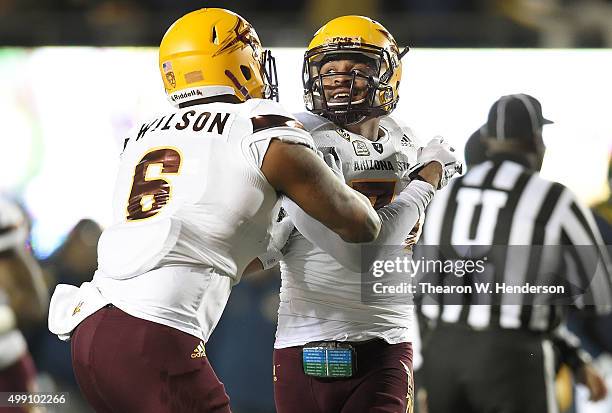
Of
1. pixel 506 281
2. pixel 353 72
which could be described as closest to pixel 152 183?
pixel 353 72

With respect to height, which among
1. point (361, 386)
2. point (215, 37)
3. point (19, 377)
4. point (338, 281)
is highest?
point (215, 37)

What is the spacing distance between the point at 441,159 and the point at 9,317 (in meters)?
1.60

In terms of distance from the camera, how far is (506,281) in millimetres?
2508

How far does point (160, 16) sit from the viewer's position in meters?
3.16

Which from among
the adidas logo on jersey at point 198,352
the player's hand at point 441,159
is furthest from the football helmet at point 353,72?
the adidas logo on jersey at point 198,352

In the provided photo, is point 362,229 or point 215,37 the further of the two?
point 215,37

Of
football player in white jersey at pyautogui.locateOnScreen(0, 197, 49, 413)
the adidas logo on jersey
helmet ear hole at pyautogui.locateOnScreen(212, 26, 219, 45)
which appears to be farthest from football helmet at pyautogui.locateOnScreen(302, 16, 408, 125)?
football player in white jersey at pyautogui.locateOnScreen(0, 197, 49, 413)

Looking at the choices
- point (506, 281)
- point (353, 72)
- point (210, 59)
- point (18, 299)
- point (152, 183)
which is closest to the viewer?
point (152, 183)

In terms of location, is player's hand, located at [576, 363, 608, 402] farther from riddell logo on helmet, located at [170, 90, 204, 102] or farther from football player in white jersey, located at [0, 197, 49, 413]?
football player in white jersey, located at [0, 197, 49, 413]

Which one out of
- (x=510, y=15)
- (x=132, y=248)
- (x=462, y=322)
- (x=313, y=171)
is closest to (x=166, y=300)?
(x=132, y=248)

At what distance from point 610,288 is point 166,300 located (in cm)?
142

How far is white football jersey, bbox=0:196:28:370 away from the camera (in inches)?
118

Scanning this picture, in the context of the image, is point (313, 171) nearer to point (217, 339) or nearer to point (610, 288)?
point (610, 288)

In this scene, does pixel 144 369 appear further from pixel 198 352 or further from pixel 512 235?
pixel 512 235
